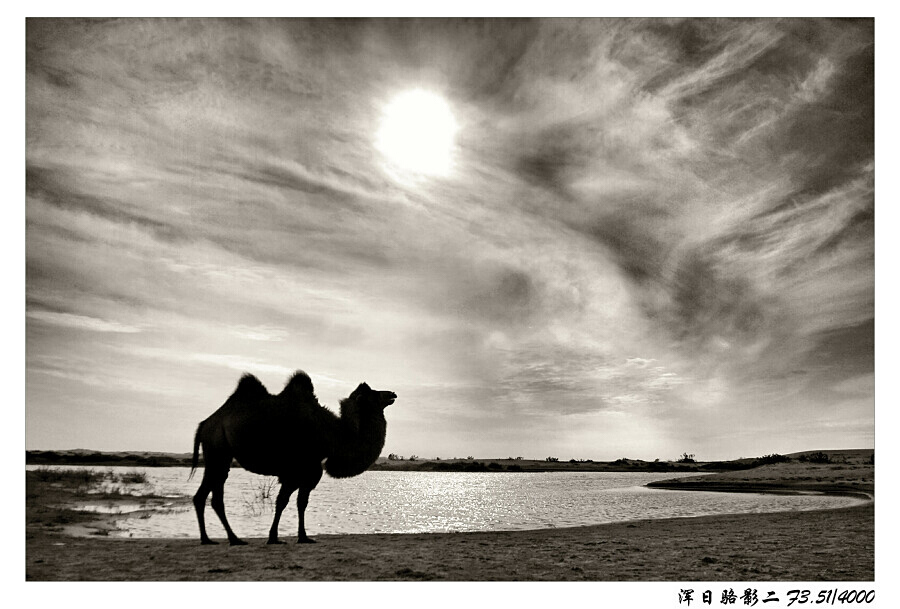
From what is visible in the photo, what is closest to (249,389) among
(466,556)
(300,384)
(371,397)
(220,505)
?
(300,384)

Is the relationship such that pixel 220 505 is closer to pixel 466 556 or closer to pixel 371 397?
pixel 371 397

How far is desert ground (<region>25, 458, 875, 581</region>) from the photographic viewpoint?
25.5 feet

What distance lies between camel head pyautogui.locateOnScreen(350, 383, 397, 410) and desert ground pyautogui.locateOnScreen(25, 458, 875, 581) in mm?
2101

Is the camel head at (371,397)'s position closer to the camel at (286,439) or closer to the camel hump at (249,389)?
the camel at (286,439)

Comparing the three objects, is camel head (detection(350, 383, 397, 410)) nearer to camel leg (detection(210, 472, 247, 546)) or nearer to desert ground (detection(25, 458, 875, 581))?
desert ground (detection(25, 458, 875, 581))

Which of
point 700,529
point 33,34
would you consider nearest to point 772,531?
point 700,529

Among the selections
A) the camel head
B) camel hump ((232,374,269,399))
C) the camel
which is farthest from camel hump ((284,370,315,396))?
the camel head

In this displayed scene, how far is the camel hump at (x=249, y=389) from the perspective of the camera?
905 centimetres

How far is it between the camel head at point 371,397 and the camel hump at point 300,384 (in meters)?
0.66

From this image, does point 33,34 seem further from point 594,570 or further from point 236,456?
point 594,570

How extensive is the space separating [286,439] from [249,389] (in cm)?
92

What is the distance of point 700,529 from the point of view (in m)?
12.1

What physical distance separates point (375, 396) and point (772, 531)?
787cm

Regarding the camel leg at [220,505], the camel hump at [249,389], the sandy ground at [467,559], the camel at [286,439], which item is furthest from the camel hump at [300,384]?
the sandy ground at [467,559]
